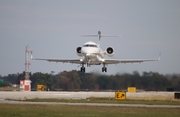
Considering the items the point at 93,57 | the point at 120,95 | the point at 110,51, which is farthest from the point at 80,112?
the point at 110,51

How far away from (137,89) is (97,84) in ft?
18.6

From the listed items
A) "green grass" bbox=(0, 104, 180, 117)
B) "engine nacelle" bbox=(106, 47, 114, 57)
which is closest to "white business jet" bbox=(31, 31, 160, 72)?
"engine nacelle" bbox=(106, 47, 114, 57)

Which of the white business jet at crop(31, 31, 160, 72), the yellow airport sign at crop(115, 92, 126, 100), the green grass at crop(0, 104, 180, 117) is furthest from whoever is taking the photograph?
the white business jet at crop(31, 31, 160, 72)

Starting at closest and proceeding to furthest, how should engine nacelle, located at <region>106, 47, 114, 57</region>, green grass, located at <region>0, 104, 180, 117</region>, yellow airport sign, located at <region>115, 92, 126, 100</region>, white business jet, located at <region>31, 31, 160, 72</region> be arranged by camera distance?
1. green grass, located at <region>0, 104, 180, 117</region>
2. yellow airport sign, located at <region>115, 92, 126, 100</region>
3. white business jet, located at <region>31, 31, 160, 72</region>
4. engine nacelle, located at <region>106, 47, 114, 57</region>

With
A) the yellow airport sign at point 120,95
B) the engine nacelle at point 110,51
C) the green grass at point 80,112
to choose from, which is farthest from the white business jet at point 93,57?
the green grass at point 80,112

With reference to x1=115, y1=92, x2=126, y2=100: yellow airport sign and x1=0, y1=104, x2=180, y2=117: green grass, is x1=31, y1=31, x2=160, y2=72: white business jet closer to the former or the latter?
x1=115, y1=92, x2=126, y2=100: yellow airport sign

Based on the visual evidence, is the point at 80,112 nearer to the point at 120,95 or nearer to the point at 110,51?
the point at 120,95

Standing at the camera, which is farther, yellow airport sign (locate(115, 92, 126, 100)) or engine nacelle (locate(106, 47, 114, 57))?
engine nacelle (locate(106, 47, 114, 57))

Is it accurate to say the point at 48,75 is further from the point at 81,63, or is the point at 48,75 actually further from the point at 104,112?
the point at 104,112

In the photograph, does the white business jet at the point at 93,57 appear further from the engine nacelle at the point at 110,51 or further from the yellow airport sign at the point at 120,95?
the yellow airport sign at the point at 120,95

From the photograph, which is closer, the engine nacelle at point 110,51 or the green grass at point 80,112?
the green grass at point 80,112

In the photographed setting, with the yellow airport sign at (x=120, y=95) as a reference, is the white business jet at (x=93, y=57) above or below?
above

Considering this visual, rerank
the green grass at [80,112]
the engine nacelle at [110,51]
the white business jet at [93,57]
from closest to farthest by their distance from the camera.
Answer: the green grass at [80,112] → the white business jet at [93,57] → the engine nacelle at [110,51]

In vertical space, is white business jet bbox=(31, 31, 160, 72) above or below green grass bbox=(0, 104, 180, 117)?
above
